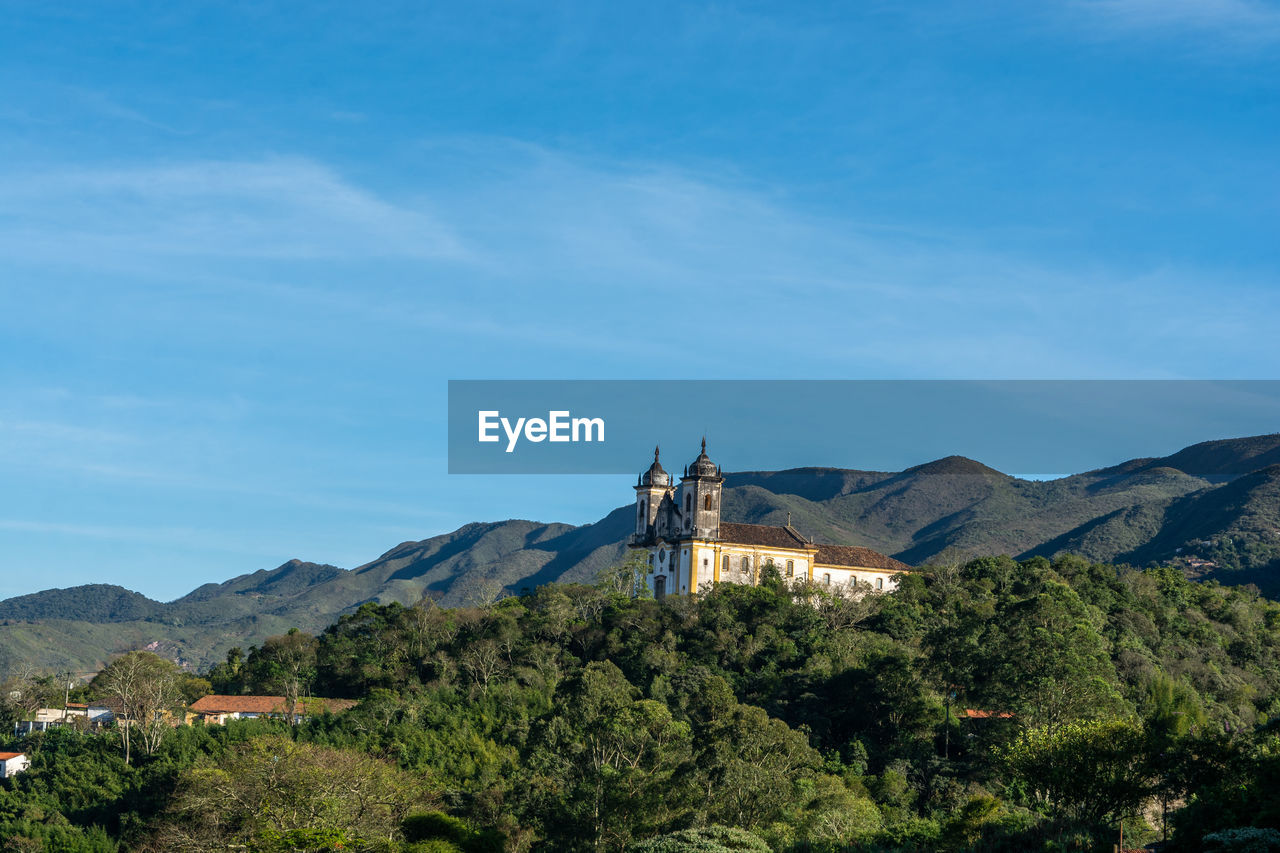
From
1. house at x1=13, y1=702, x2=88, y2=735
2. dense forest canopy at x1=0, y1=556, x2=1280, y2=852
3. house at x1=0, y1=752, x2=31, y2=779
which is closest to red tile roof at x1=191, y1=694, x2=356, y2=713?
dense forest canopy at x1=0, y1=556, x2=1280, y2=852

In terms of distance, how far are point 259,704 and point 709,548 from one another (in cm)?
2463

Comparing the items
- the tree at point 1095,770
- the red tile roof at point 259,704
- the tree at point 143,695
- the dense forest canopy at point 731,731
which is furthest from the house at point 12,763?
the tree at point 1095,770

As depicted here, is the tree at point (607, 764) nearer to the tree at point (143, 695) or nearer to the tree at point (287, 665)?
the tree at point (287, 665)

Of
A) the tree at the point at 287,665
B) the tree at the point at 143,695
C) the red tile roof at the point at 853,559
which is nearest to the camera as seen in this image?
the tree at the point at 143,695

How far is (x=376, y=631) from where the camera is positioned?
7350 cm

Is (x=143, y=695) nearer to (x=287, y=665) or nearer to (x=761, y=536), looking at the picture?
(x=287, y=665)

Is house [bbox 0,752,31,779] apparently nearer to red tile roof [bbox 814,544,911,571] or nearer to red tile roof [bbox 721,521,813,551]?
red tile roof [bbox 721,521,813,551]

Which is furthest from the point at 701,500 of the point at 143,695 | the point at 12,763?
the point at 12,763

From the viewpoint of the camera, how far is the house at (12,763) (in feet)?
224

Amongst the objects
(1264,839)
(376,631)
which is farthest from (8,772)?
(1264,839)

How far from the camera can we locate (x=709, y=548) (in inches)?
2921

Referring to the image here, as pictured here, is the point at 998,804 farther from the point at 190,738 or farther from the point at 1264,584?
the point at 1264,584

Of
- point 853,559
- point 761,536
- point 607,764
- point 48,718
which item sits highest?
point 761,536

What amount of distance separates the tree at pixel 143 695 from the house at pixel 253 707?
1.59 meters
